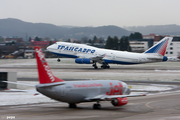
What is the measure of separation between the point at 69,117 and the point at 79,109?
3.63 metres

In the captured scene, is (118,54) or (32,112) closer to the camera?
(32,112)

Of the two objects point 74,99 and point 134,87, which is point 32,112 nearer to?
point 74,99

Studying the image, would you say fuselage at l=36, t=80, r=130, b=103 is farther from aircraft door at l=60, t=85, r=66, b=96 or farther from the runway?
the runway

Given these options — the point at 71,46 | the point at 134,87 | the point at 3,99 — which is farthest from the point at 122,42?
the point at 3,99

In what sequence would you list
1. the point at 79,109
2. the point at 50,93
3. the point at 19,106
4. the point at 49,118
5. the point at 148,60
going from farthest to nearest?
the point at 148,60 < the point at 19,106 < the point at 79,109 < the point at 50,93 < the point at 49,118

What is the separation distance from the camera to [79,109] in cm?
2311

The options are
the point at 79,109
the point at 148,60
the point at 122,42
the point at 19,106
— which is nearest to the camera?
the point at 79,109

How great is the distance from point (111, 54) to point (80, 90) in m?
48.0

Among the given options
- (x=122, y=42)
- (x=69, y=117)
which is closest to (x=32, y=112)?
(x=69, y=117)

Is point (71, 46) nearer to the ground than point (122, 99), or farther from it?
farther from it

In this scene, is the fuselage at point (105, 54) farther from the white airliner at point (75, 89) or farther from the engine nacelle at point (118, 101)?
the engine nacelle at point (118, 101)

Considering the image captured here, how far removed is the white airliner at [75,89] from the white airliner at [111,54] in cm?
4290

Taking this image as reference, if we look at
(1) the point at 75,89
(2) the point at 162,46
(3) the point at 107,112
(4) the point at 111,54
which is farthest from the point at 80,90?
(2) the point at 162,46

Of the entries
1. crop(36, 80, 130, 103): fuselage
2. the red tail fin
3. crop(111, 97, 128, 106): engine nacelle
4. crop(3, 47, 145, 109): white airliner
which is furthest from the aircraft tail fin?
the red tail fin
